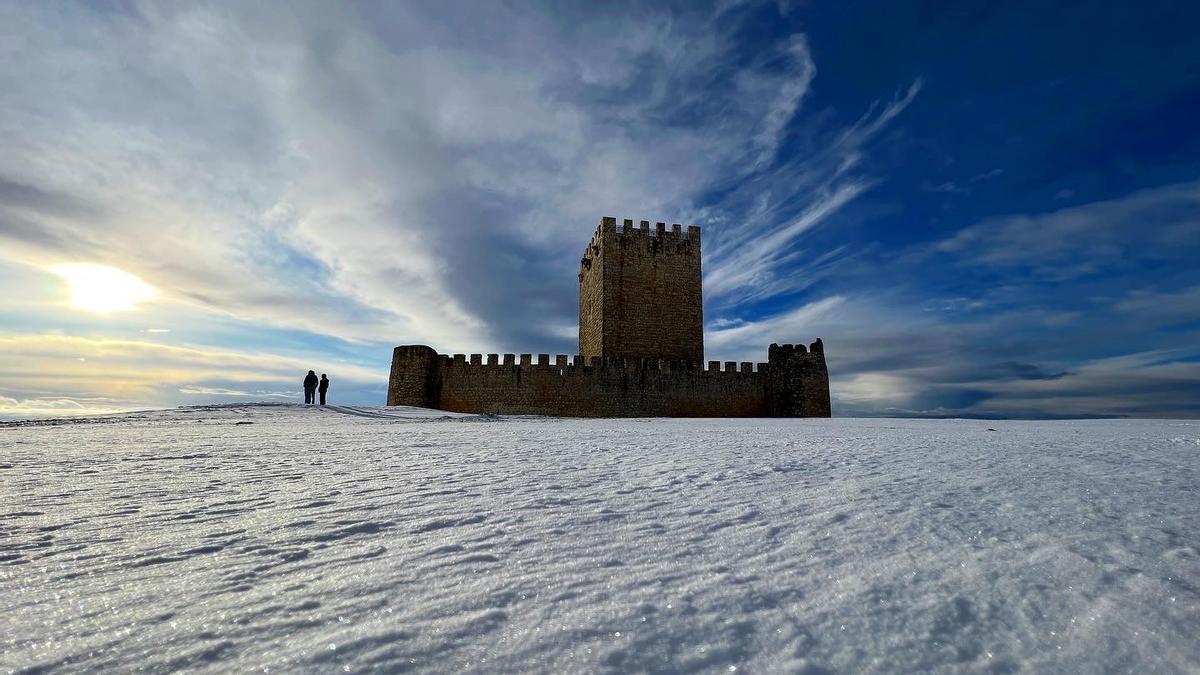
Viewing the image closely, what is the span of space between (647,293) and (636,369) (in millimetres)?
3612

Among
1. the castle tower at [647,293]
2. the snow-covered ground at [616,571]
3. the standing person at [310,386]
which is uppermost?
the castle tower at [647,293]

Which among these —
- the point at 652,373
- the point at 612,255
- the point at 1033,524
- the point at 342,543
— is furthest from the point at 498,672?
the point at 612,255

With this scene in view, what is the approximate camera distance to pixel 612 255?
21.3m

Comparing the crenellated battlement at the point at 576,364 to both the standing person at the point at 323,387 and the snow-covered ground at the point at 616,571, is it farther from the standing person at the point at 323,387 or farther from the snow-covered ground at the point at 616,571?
the snow-covered ground at the point at 616,571

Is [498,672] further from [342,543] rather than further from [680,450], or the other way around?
[680,450]

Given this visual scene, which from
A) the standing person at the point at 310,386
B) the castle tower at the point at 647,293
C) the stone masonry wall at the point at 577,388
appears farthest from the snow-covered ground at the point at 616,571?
the castle tower at the point at 647,293

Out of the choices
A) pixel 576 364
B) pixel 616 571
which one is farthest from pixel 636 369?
pixel 616 571

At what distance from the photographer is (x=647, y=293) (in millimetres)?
21484

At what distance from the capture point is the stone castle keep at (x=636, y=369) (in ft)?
61.4

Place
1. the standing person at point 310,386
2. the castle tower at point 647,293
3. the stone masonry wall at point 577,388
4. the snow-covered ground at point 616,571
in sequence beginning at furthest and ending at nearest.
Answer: the castle tower at point 647,293
the stone masonry wall at point 577,388
the standing person at point 310,386
the snow-covered ground at point 616,571

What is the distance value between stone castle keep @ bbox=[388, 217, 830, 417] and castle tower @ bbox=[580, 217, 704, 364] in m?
0.04

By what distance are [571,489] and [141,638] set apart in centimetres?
149

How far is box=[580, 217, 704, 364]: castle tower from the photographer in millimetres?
21094

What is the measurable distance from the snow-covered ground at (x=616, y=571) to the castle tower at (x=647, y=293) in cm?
1838
